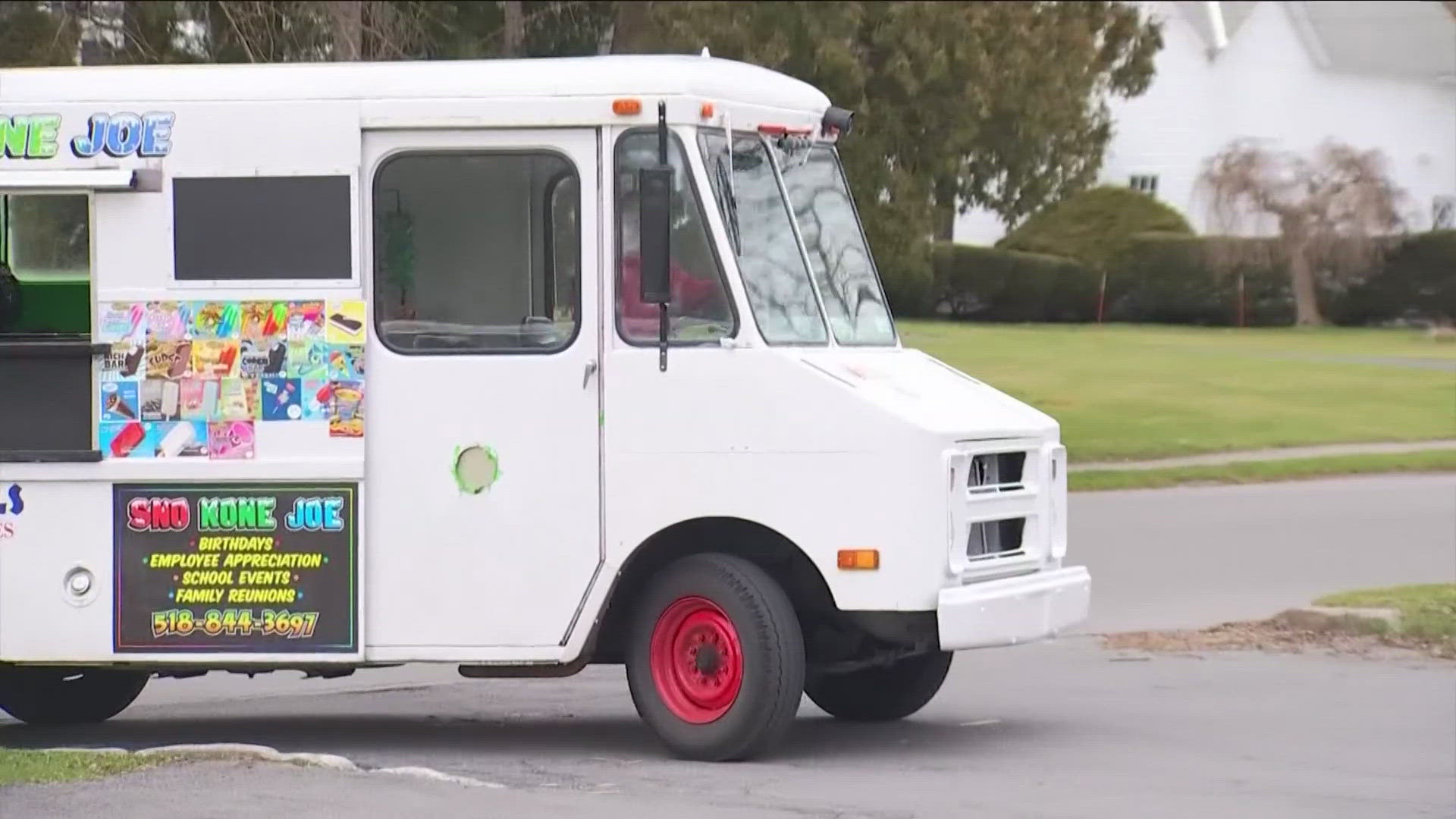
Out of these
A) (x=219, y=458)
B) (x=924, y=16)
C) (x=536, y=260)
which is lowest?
(x=219, y=458)

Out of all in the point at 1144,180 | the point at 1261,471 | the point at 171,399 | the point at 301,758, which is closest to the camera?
the point at 301,758

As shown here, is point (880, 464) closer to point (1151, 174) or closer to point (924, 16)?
point (924, 16)

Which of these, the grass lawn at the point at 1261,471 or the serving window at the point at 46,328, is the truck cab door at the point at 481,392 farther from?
the grass lawn at the point at 1261,471

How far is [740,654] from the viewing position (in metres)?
8.95

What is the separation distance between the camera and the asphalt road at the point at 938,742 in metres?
8.09

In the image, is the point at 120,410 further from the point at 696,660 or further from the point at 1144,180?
the point at 1144,180

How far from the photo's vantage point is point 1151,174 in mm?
60375

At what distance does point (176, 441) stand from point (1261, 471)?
1466 cm

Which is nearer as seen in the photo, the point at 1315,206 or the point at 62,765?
the point at 62,765

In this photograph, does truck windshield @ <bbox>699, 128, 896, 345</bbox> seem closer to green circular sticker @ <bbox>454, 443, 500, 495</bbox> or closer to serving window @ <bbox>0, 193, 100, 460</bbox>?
green circular sticker @ <bbox>454, 443, 500, 495</bbox>

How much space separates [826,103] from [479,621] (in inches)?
102

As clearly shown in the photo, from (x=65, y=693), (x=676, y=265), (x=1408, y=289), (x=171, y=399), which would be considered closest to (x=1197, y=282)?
(x=1408, y=289)

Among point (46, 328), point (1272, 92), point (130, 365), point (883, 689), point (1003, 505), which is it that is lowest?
point (883, 689)

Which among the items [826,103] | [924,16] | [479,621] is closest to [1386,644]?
[826,103]
